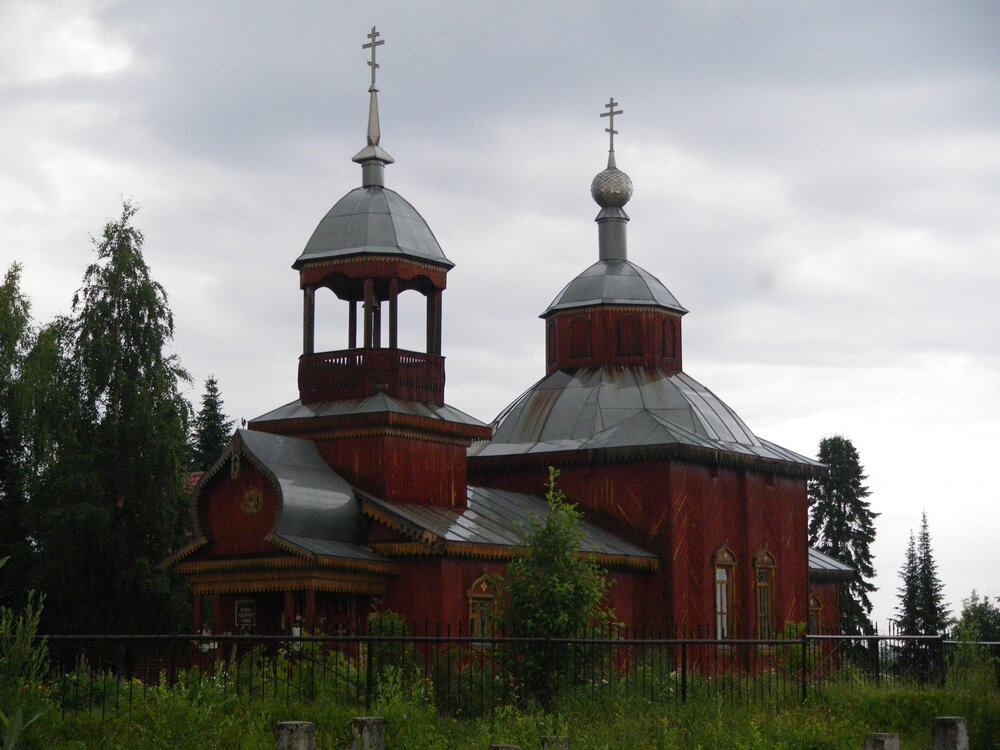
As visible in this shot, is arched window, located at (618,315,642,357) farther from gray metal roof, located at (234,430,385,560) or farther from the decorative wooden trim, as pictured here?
the decorative wooden trim

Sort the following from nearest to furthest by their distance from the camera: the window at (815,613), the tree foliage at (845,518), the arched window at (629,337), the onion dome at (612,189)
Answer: the arched window at (629,337) → the window at (815,613) → the onion dome at (612,189) → the tree foliage at (845,518)

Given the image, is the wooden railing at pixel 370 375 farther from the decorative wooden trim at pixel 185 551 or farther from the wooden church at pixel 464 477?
the decorative wooden trim at pixel 185 551

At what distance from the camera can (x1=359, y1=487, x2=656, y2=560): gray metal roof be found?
82.3 ft

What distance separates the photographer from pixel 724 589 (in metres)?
30.8

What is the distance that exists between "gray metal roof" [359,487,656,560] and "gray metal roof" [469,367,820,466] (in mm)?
1616

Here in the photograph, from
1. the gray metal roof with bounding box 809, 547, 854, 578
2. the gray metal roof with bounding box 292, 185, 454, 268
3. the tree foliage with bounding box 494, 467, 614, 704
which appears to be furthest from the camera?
the gray metal roof with bounding box 809, 547, 854, 578

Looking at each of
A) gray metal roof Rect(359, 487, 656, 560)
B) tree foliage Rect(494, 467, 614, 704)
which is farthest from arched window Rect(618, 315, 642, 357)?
tree foliage Rect(494, 467, 614, 704)

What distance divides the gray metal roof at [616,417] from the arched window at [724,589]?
7.19 ft

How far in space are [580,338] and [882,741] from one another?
20.1 meters

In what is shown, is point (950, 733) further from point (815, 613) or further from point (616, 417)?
point (815, 613)

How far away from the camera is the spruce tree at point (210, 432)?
4522 centimetres

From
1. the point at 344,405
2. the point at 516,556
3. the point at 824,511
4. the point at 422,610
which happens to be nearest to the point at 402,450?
the point at 344,405

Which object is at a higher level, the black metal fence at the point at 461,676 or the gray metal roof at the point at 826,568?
the gray metal roof at the point at 826,568

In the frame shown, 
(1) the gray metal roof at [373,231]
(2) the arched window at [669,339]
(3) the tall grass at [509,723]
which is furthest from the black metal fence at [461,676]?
(2) the arched window at [669,339]
